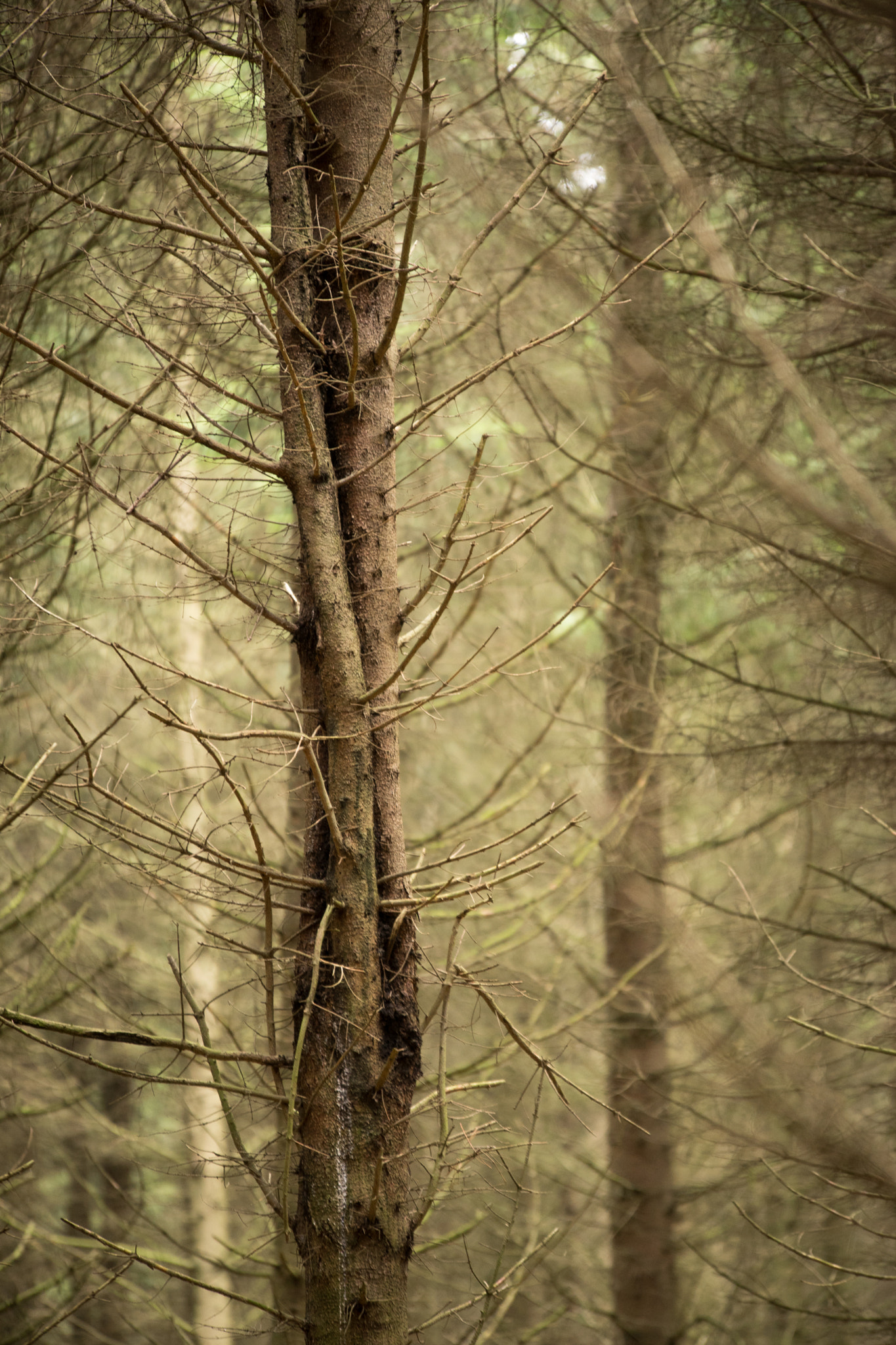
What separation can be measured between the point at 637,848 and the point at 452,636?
2.94 meters

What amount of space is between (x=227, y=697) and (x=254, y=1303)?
3652mm

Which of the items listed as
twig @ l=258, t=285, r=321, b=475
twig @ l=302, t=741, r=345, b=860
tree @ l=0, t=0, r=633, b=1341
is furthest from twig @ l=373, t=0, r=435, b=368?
twig @ l=302, t=741, r=345, b=860

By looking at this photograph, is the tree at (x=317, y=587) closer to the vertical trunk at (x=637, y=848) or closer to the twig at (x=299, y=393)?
the twig at (x=299, y=393)

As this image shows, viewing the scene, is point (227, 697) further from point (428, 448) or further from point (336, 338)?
point (336, 338)

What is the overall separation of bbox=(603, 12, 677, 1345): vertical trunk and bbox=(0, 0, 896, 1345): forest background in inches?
1.3

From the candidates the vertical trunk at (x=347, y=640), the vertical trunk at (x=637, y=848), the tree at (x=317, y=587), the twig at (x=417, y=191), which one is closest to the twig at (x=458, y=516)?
the tree at (x=317, y=587)

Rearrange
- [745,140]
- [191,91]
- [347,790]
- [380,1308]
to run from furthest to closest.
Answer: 1. [745,140]
2. [191,91]
3. [347,790]
4. [380,1308]

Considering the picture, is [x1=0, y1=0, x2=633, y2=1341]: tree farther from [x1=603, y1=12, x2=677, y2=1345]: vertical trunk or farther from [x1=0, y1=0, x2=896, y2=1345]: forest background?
[x1=603, y1=12, x2=677, y2=1345]: vertical trunk

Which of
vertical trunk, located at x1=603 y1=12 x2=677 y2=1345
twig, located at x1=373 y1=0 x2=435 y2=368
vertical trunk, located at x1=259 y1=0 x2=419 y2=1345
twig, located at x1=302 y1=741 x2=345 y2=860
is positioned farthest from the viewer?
vertical trunk, located at x1=603 y1=12 x2=677 y2=1345

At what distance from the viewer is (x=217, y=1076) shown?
6.86 feet

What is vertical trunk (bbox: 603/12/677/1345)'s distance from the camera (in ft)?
17.1

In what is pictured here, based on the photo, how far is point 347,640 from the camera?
7.38ft

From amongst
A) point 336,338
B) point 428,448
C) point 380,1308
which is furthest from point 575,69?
point 380,1308

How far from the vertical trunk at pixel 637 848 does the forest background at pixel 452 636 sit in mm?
34
